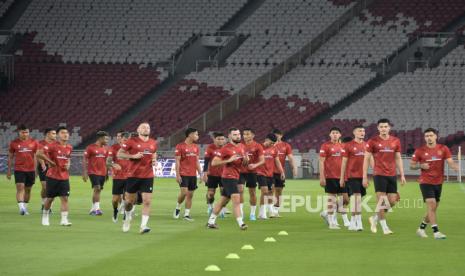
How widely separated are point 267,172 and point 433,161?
737 cm

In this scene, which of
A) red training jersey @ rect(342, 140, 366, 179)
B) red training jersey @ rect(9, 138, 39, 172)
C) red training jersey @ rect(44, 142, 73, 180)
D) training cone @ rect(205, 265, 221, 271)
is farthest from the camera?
red training jersey @ rect(9, 138, 39, 172)

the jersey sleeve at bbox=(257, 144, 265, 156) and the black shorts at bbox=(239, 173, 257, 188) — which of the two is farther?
the black shorts at bbox=(239, 173, 257, 188)

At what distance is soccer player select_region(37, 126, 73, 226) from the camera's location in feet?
72.6

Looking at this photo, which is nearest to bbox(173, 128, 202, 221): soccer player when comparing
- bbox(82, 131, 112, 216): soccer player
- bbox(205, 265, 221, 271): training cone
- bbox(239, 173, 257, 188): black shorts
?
bbox(239, 173, 257, 188): black shorts

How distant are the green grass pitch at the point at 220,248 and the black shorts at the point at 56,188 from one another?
79 cm

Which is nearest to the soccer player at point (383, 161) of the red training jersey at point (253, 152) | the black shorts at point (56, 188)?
the red training jersey at point (253, 152)

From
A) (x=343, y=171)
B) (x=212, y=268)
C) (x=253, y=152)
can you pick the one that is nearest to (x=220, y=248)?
(x=212, y=268)

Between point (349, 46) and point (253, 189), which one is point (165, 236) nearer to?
point (253, 189)

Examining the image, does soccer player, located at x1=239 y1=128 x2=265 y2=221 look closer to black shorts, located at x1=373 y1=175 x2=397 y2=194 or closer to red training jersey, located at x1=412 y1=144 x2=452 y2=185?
black shorts, located at x1=373 y1=175 x2=397 y2=194

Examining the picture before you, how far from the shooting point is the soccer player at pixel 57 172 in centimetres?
2212

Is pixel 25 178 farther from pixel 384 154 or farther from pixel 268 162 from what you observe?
pixel 384 154

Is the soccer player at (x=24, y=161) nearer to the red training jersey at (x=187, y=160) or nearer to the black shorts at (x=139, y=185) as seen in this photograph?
the red training jersey at (x=187, y=160)

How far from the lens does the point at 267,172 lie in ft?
85.6

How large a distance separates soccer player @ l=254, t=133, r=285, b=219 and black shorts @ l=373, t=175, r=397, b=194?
548cm
